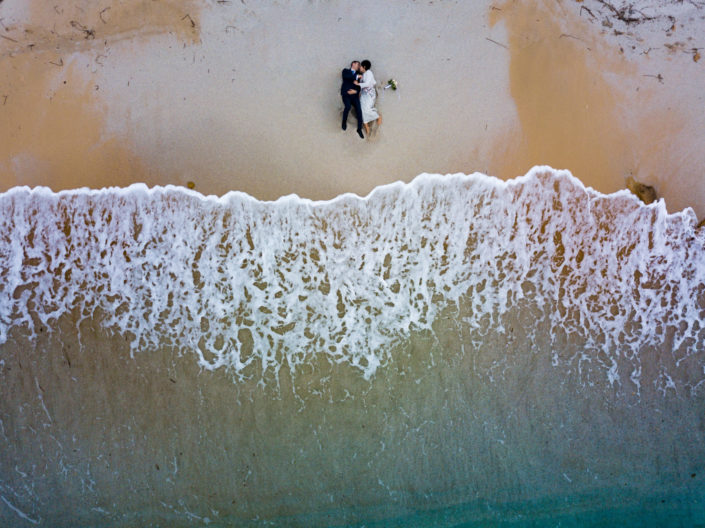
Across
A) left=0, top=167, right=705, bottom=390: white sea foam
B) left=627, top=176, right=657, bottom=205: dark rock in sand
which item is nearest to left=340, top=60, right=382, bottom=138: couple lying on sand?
left=0, top=167, right=705, bottom=390: white sea foam

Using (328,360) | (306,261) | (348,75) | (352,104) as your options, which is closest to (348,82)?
(348,75)

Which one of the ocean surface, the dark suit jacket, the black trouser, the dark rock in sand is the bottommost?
the ocean surface

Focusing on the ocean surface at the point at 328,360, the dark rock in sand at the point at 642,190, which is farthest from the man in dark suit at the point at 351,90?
the dark rock in sand at the point at 642,190

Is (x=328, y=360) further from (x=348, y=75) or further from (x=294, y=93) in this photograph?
(x=348, y=75)

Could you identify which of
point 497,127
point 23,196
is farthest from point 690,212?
point 23,196

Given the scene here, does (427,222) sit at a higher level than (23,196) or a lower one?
lower

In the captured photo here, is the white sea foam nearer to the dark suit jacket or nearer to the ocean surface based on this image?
the ocean surface

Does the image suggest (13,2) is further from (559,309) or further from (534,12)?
(559,309)
